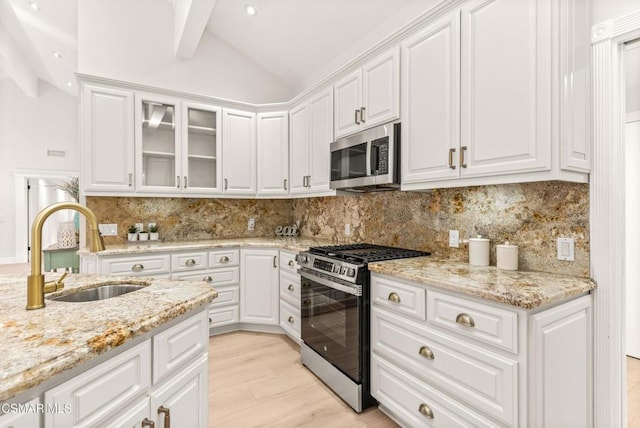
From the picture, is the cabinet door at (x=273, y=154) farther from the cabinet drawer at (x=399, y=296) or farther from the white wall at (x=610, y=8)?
the white wall at (x=610, y=8)

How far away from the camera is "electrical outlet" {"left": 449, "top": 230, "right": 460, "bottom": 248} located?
2328 millimetres

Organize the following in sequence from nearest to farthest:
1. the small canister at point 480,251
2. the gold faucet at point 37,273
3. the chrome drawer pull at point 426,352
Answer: the gold faucet at point 37,273, the chrome drawer pull at point 426,352, the small canister at point 480,251

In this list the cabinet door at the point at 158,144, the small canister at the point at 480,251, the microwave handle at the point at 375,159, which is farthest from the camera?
the cabinet door at the point at 158,144

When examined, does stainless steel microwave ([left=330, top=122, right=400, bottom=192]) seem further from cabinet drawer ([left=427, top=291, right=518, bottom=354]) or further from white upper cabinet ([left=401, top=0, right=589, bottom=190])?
A: cabinet drawer ([left=427, top=291, right=518, bottom=354])

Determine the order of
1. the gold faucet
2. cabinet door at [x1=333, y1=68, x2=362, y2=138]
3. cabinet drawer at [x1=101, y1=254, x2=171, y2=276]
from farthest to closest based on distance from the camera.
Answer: cabinet drawer at [x1=101, y1=254, x2=171, y2=276], cabinet door at [x1=333, y1=68, x2=362, y2=138], the gold faucet

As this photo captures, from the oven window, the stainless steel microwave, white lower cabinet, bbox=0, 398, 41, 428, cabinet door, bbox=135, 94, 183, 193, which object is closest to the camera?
white lower cabinet, bbox=0, 398, 41, 428

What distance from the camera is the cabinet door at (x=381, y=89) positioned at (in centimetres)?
234

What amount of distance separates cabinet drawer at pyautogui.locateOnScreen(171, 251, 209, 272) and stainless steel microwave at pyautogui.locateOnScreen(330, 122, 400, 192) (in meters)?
1.52

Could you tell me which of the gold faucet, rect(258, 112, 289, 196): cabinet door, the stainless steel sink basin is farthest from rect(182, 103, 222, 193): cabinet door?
the gold faucet

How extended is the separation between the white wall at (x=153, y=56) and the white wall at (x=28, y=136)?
5.19m

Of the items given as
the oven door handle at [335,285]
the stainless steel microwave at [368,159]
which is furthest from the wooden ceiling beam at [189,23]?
the oven door handle at [335,285]

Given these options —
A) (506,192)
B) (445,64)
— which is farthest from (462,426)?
(445,64)

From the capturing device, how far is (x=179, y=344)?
122cm

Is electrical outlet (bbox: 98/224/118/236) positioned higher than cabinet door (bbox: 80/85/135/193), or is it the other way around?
cabinet door (bbox: 80/85/135/193)
